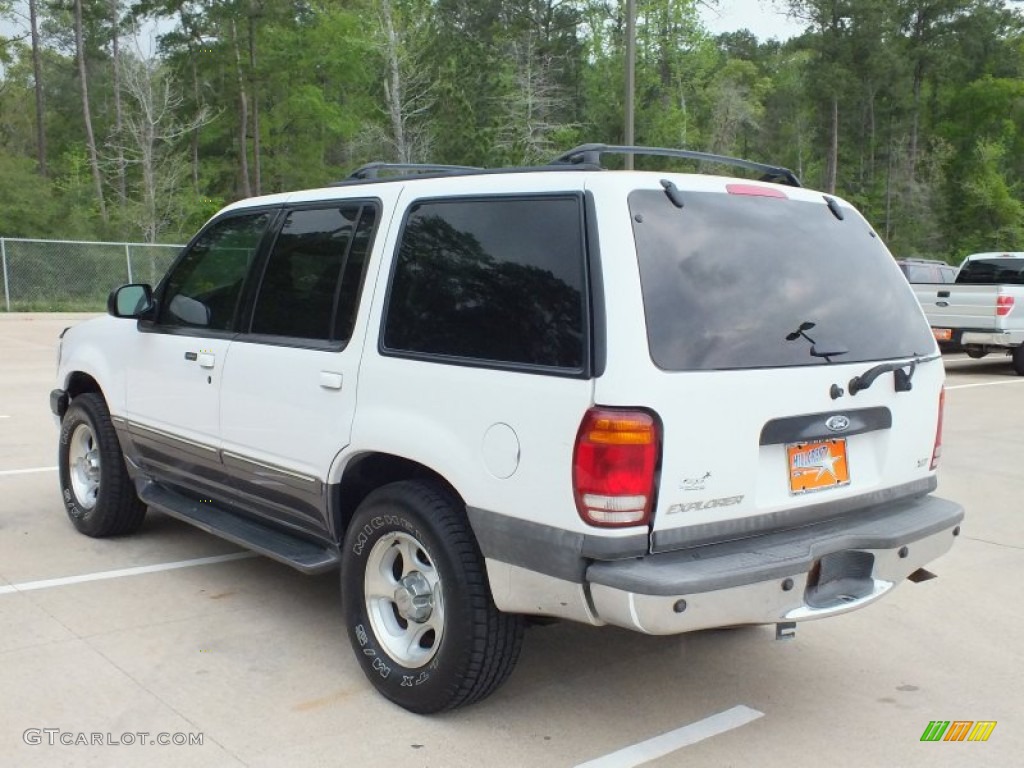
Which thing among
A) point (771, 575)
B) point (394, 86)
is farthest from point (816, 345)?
point (394, 86)

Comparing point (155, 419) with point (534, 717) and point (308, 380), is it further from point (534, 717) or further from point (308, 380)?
point (534, 717)

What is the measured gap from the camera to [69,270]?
84.1ft

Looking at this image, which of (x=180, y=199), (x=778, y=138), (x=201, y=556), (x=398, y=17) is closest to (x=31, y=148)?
(x=180, y=199)

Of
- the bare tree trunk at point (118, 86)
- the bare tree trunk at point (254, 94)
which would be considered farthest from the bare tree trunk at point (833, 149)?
the bare tree trunk at point (118, 86)

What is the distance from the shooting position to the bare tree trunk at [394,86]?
4216 centimetres

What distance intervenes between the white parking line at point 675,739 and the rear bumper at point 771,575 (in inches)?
22.7

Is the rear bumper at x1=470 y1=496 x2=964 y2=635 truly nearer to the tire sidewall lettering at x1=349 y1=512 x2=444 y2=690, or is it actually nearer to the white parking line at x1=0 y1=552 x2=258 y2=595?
the tire sidewall lettering at x1=349 y1=512 x2=444 y2=690

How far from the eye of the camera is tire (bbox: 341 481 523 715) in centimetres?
337

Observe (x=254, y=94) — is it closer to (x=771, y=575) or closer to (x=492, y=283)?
(x=492, y=283)

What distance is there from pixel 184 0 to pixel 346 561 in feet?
134

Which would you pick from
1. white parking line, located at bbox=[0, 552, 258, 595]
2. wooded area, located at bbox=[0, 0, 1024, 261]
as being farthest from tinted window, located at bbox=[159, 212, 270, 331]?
wooded area, located at bbox=[0, 0, 1024, 261]

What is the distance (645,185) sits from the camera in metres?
3.31

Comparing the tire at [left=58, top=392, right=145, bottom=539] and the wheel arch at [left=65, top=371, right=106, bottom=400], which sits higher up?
the wheel arch at [left=65, top=371, right=106, bottom=400]

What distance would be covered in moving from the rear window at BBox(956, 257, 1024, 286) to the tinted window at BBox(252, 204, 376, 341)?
14.7 meters
